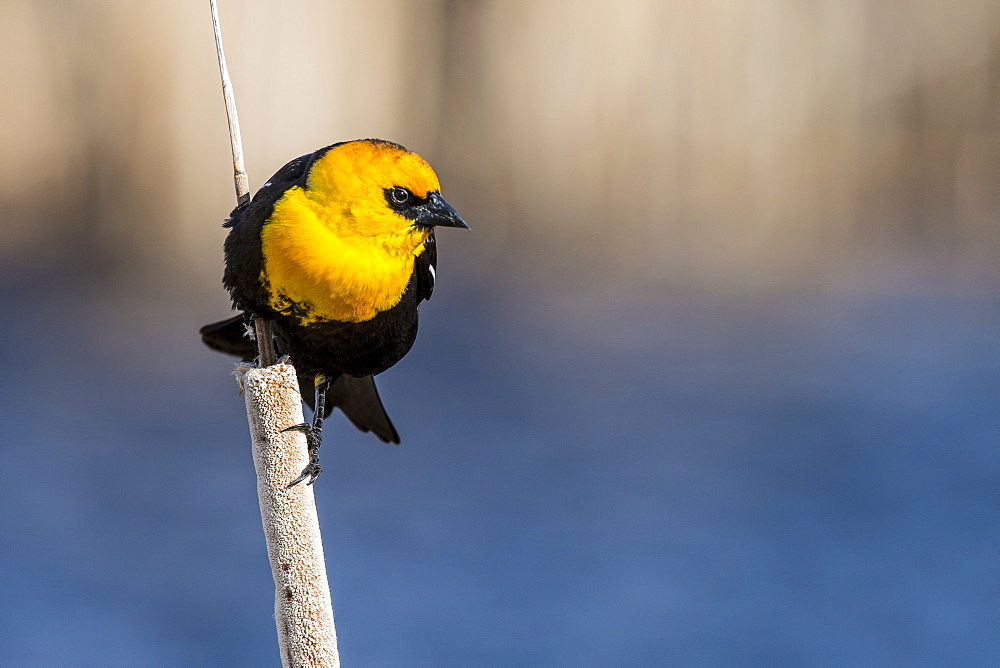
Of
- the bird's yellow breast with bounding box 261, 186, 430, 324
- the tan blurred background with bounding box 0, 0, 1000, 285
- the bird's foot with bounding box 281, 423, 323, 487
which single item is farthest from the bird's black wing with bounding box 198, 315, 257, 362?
the tan blurred background with bounding box 0, 0, 1000, 285

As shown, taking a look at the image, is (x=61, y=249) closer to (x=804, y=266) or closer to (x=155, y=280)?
(x=155, y=280)

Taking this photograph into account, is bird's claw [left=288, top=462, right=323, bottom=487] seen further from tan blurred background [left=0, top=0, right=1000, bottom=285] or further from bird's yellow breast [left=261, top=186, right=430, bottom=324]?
tan blurred background [left=0, top=0, right=1000, bottom=285]

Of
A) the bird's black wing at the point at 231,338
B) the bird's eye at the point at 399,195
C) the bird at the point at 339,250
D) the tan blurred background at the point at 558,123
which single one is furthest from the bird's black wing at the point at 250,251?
the tan blurred background at the point at 558,123

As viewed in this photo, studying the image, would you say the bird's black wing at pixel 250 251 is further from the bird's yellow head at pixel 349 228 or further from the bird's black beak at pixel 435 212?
the bird's black beak at pixel 435 212

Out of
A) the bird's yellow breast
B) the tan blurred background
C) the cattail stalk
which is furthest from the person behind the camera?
the tan blurred background

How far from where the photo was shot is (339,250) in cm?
159

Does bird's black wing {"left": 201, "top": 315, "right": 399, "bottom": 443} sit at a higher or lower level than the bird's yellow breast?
lower

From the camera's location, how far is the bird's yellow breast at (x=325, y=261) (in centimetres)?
158

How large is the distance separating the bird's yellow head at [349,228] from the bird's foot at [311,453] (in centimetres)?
22

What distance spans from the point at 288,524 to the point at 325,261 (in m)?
0.45

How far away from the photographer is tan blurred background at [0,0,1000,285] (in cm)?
495

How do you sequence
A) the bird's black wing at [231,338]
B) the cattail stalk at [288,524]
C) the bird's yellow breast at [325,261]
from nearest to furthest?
the cattail stalk at [288,524]
the bird's yellow breast at [325,261]
the bird's black wing at [231,338]

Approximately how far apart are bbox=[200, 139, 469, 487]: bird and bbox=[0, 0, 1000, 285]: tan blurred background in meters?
3.18

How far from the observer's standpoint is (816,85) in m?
6.03
